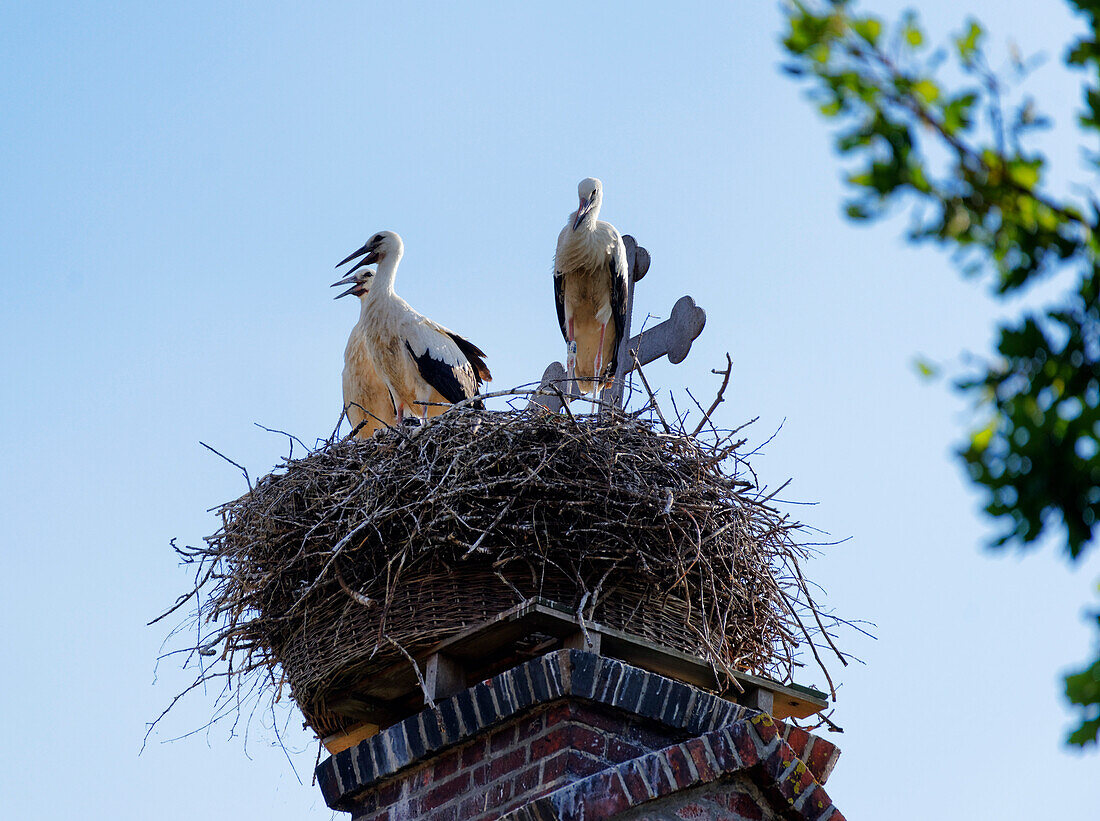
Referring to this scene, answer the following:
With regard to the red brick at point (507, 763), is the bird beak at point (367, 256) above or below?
above

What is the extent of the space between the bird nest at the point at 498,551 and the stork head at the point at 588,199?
325 centimetres

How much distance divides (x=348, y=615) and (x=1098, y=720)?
12.7 ft

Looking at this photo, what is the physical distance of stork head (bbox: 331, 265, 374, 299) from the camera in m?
10.4

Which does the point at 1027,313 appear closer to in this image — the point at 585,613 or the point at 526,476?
the point at 585,613

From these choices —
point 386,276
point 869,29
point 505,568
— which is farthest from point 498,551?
point 386,276

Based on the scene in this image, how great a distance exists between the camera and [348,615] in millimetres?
5242

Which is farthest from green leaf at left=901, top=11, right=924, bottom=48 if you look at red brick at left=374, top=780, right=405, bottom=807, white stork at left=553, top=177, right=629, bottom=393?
white stork at left=553, top=177, right=629, bottom=393

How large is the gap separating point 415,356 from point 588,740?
189 inches

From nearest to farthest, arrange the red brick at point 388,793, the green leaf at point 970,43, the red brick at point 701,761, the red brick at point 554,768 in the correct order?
the green leaf at point 970,43 < the red brick at point 701,761 < the red brick at point 554,768 < the red brick at point 388,793

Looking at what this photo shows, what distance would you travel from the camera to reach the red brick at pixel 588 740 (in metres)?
4.37

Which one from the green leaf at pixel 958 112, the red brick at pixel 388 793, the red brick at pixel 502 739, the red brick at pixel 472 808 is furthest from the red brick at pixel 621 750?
the green leaf at pixel 958 112

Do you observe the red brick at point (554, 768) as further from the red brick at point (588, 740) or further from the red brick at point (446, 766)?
the red brick at point (446, 766)

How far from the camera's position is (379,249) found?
10188 mm

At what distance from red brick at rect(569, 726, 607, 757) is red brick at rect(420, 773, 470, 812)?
1.28 ft
